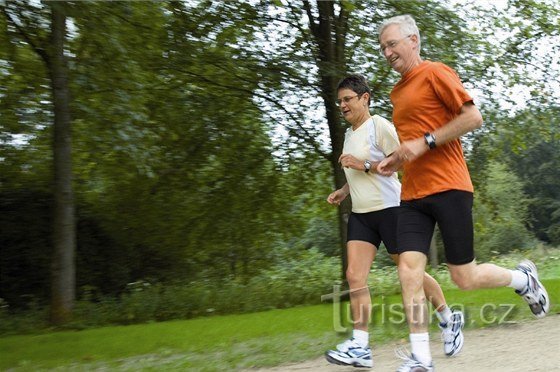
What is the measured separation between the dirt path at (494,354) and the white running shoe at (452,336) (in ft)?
0.21

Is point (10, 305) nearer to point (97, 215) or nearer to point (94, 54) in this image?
point (97, 215)

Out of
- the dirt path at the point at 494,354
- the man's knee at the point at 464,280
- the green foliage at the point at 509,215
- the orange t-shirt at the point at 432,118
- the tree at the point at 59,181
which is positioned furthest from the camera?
the green foliage at the point at 509,215

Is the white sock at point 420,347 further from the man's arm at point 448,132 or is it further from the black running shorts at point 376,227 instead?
the man's arm at point 448,132

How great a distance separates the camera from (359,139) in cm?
597

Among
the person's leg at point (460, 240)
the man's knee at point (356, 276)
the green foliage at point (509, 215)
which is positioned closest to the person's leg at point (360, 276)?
the man's knee at point (356, 276)

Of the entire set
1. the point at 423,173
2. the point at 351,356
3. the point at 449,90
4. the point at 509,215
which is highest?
the point at 509,215

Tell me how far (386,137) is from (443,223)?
3.35 ft

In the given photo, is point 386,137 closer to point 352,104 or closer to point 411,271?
point 352,104

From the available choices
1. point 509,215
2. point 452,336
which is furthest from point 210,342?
point 509,215

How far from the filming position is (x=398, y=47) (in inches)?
201

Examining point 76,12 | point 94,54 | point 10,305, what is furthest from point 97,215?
point 76,12

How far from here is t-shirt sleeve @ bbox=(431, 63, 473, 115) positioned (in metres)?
4.98

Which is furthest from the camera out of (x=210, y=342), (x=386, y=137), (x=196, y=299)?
(x=196, y=299)

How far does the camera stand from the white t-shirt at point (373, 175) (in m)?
5.87
